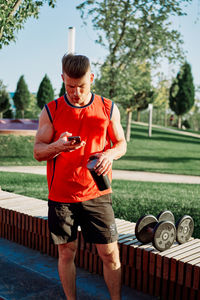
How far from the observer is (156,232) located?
3.02 m

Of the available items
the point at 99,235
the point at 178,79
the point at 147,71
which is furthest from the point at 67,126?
the point at 178,79

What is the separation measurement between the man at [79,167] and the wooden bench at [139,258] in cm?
47

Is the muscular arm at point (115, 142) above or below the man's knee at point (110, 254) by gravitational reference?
above

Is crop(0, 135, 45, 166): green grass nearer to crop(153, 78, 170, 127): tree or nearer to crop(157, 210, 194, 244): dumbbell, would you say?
crop(157, 210, 194, 244): dumbbell

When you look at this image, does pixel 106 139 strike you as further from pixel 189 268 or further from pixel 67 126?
pixel 189 268

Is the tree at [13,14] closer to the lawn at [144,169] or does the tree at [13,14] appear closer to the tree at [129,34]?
the lawn at [144,169]

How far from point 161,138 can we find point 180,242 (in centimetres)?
2794

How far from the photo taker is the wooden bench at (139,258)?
2889 mm

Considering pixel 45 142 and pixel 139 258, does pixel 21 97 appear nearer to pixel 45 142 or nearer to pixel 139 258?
pixel 139 258

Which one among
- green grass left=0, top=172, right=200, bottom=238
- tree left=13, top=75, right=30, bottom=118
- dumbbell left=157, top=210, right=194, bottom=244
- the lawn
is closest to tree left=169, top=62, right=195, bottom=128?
the lawn

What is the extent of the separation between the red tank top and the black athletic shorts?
0.05 m

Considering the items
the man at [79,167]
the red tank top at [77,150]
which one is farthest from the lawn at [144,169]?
the red tank top at [77,150]

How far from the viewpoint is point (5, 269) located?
3789 mm

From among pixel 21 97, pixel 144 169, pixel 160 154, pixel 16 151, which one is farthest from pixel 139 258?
pixel 21 97
